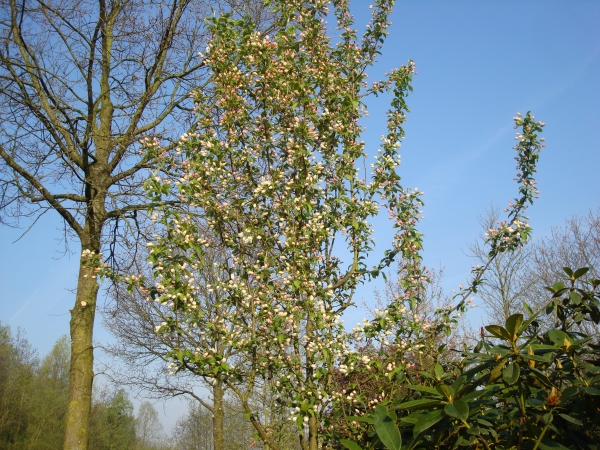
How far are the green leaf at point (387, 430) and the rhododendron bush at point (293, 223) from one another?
1902 millimetres

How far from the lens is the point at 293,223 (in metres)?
3.81

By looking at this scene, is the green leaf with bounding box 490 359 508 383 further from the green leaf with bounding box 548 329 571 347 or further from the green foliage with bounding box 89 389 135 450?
the green foliage with bounding box 89 389 135 450

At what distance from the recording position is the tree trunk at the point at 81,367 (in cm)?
632

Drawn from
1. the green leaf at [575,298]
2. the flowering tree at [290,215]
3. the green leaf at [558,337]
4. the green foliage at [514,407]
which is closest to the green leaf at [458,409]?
the green foliage at [514,407]

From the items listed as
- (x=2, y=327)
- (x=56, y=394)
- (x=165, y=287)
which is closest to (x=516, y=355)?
(x=165, y=287)

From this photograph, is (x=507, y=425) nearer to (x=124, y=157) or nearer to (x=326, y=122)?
(x=326, y=122)

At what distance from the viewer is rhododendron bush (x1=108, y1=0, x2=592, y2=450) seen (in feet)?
11.4

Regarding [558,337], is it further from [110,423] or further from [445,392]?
[110,423]

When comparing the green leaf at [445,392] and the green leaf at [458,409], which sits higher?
the green leaf at [445,392]

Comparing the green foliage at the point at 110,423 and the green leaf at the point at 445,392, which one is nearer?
the green leaf at the point at 445,392

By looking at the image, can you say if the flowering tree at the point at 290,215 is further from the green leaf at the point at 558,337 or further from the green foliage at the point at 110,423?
the green foliage at the point at 110,423

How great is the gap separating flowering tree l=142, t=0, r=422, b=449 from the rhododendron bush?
0.5 inches

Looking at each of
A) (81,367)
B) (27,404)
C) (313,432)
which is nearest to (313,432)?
(313,432)

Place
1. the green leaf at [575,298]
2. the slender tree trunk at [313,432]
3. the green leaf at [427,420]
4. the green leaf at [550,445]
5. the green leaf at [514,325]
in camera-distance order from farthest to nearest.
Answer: the slender tree trunk at [313,432] → the green leaf at [575,298] → the green leaf at [514,325] → the green leaf at [427,420] → the green leaf at [550,445]
